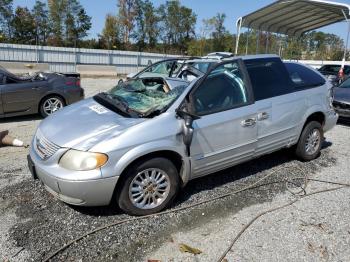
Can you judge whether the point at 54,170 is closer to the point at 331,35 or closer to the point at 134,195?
the point at 134,195

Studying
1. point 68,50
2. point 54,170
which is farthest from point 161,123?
point 68,50

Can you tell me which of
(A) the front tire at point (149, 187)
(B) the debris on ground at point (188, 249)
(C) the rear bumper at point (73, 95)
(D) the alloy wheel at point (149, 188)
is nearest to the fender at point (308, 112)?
(A) the front tire at point (149, 187)

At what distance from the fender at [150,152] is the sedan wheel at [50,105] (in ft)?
18.0

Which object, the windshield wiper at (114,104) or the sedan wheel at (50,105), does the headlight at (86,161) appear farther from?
the sedan wheel at (50,105)

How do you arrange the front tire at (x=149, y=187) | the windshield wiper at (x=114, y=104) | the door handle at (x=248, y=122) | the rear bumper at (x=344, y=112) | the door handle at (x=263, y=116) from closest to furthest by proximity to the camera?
the front tire at (x=149, y=187)
the windshield wiper at (x=114, y=104)
the door handle at (x=248, y=122)
the door handle at (x=263, y=116)
the rear bumper at (x=344, y=112)

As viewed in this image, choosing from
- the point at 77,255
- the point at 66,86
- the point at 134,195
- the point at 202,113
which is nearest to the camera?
the point at 77,255

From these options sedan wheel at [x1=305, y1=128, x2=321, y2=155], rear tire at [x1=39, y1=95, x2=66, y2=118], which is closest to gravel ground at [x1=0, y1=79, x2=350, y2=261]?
sedan wheel at [x1=305, y1=128, x2=321, y2=155]

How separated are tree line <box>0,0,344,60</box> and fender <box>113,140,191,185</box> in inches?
1098

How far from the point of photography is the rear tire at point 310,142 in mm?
5199

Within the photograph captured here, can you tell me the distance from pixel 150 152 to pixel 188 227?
34.3 inches

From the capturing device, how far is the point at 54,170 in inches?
128

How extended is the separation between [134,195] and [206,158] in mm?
953

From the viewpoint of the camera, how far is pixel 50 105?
8219mm

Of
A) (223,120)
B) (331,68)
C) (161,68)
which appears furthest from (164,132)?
(331,68)
